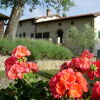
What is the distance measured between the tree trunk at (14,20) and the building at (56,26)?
14.8 metres

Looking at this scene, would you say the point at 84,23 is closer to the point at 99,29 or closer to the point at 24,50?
the point at 99,29

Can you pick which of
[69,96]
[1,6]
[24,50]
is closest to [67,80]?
[69,96]

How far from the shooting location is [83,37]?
123 ft

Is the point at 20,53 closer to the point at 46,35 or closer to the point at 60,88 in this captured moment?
the point at 60,88

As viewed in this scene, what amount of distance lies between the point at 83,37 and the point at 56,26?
7.98 m

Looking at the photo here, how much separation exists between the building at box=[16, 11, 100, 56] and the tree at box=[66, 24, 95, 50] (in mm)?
1110

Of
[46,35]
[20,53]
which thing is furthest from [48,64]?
[46,35]

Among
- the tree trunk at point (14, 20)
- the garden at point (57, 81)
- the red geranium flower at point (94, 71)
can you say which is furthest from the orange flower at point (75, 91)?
the tree trunk at point (14, 20)

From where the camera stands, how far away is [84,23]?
1590 inches

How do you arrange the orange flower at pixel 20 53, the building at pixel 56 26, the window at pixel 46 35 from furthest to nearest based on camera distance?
the window at pixel 46 35
the building at pixel 56 26
the orange flower at pixel 20 53

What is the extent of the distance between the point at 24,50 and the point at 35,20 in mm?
46417

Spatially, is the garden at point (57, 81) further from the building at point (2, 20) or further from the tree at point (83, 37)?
the tree at point (83, 37)

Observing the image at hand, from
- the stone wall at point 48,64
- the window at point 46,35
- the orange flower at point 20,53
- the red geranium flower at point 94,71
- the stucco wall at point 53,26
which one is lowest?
the stone wall at point 48,64

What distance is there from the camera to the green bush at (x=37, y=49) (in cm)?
1800
